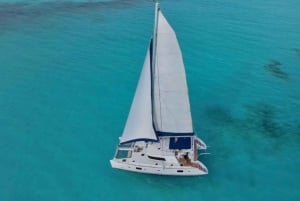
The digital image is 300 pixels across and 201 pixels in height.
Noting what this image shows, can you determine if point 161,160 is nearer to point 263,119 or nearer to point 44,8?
point 263,119

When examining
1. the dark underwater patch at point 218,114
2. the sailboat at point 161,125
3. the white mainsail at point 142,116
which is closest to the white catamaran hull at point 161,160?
the sailboat at point 161,125

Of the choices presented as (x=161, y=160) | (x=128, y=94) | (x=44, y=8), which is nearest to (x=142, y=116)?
(x=161, y=160)

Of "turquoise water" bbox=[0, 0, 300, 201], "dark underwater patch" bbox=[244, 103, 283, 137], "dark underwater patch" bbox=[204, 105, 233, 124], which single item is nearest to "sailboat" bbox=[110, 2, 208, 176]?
"turquoise water" bbox=[0, 0, 300, 201]

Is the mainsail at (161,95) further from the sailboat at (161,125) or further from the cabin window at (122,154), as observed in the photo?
the cabin window at (122,154)

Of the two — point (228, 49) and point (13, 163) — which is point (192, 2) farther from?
point (13, 163)

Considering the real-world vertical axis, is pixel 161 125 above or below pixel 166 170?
above

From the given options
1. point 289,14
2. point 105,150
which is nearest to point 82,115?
point 105,150

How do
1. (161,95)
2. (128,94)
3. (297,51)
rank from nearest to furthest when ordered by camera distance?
(161,95) < (128,94) < (297,51)
